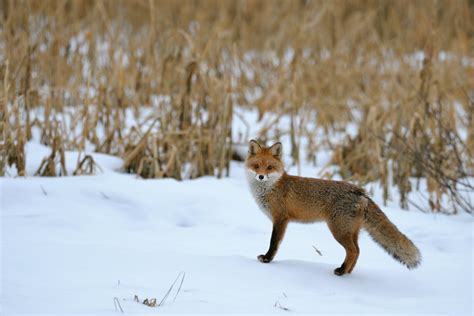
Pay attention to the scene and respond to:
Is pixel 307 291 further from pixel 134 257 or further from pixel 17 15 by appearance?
pixel 17 15

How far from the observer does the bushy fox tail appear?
371 cm

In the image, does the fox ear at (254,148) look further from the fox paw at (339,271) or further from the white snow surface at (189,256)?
the fox paw at (339,271)

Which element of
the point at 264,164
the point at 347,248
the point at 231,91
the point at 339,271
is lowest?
the point at 339,271

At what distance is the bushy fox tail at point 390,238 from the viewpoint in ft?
12.2

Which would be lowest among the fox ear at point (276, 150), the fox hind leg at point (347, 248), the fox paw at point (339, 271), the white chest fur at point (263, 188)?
the fox paw at point (339, 271)

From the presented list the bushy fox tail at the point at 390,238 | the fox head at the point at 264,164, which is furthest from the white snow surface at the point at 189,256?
the fox head at the point at 264,164

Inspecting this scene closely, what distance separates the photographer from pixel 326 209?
3.89m

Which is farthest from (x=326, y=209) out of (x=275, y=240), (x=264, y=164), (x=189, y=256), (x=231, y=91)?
(x=231, y=91)

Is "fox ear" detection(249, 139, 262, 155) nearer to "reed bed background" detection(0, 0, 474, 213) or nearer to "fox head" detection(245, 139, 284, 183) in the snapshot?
"fox head" detection(245, 139, 284, 183)

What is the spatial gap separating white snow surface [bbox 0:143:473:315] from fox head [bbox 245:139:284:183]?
0.59 m

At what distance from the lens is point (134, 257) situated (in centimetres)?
377

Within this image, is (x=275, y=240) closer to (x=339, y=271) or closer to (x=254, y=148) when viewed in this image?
(x=339, y=271)

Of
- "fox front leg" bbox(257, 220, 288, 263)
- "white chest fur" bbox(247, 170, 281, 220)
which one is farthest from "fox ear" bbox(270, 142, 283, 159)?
"fox front leg" bbox(257, 220, 288, 263)

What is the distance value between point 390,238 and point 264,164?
3.28 feet
